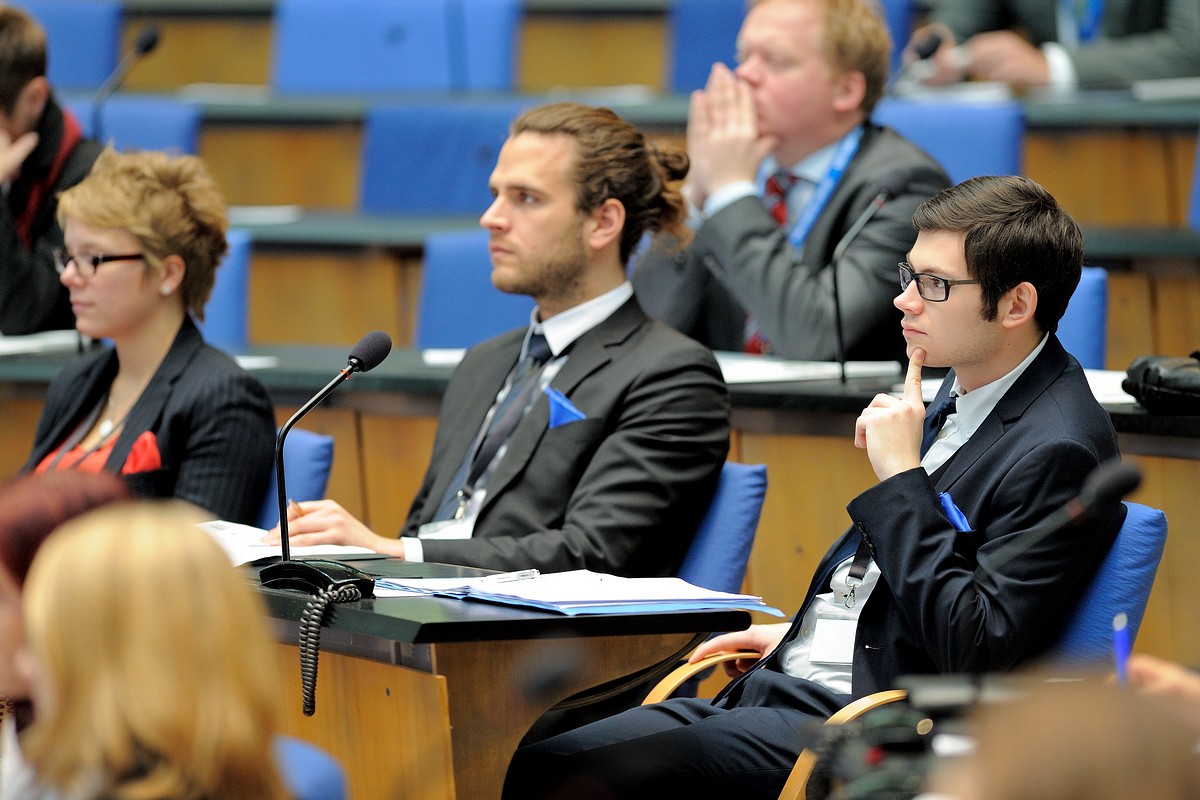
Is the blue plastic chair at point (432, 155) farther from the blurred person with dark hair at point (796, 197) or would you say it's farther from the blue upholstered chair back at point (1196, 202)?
the blue upholstered chair back at point (1196, 202)

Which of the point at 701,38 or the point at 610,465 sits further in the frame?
the point at 701,38

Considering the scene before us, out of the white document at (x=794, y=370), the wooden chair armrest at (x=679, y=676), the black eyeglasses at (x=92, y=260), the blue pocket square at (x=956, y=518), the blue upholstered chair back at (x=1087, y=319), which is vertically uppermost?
the black eyeglasses at (x=92, y=260)

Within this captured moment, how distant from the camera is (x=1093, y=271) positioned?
324 cm

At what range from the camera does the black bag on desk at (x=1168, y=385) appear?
9.52ft

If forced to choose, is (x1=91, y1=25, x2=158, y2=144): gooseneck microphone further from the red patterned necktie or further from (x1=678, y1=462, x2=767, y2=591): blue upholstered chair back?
(x1=678, y1=462, x2=767, y2=591): blue upholstered chair back

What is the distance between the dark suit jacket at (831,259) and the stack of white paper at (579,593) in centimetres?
129

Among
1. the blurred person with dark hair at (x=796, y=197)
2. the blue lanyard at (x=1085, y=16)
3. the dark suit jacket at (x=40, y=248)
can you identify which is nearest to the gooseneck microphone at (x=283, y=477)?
the blurred person with dark hair at (x=796, y=197)

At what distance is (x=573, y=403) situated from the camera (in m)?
3.04

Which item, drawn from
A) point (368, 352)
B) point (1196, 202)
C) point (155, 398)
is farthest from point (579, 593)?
point (1196, 202)

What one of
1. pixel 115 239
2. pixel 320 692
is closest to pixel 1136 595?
pixel 320 692

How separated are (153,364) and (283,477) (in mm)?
905

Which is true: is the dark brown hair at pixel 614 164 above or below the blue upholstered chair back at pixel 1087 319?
above

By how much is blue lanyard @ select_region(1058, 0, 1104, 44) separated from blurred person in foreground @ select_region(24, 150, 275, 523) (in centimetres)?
290

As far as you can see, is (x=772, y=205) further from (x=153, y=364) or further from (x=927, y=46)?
(x=153, y=364)
